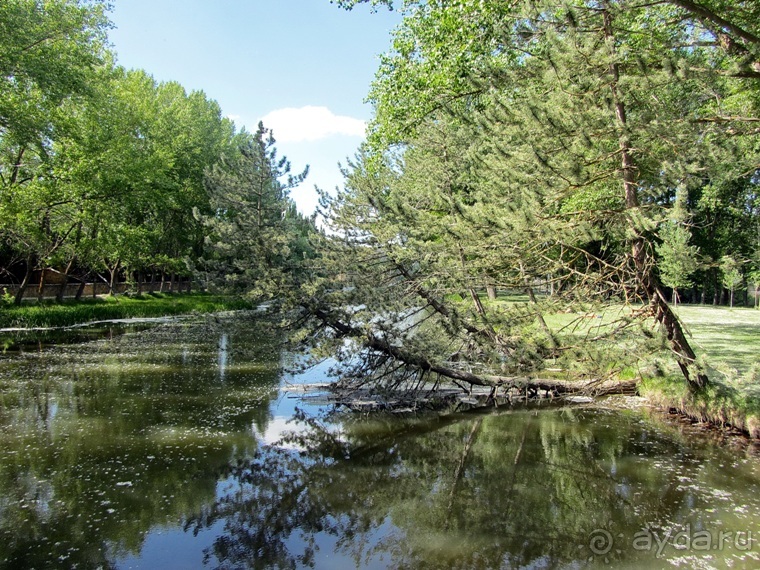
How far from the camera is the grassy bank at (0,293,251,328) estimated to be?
81.1 feet

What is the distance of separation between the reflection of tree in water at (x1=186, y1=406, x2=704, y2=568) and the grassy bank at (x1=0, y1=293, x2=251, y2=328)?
1083cm

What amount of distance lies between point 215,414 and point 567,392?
835 cm

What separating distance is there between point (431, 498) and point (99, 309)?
27900mm

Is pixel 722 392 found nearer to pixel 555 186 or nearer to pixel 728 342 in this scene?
pixel 555 186

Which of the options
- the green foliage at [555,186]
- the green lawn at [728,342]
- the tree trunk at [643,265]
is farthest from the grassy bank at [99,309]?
the green lawn at [728,342]

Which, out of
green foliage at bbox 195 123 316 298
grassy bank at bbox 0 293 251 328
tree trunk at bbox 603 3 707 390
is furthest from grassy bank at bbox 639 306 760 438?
grassy bank at bbox 0 293 251 328

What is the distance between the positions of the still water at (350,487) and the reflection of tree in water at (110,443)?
0.04m

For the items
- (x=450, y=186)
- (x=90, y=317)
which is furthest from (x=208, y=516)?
(x=90, y=317)

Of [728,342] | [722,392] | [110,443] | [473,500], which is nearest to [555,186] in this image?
[722,392]

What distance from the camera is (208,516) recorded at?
6684mm

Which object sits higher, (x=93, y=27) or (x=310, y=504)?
(x=93, y=27)

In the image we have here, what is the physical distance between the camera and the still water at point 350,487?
5863 mm

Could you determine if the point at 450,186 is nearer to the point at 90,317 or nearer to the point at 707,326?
the point at 707,326

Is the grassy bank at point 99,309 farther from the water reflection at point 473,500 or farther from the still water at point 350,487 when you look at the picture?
the water reflection at point 473,500
